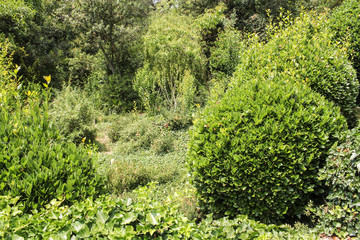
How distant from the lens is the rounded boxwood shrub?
2572 millimetres

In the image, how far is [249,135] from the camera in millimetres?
2639

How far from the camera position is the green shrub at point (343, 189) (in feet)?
7.70

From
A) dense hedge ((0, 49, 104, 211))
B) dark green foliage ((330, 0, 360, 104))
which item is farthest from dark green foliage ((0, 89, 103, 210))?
dark green foliage ((330, 0, 360, 104))

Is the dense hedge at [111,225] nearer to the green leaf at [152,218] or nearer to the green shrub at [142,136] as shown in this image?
the green leaf at [152,218]

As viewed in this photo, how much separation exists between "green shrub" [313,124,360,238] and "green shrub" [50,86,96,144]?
5.29 meters

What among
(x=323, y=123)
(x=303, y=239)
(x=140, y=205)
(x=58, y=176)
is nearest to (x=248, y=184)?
(x=303, y=239)

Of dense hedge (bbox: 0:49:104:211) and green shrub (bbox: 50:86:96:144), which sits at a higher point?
dense hedge (bbox: 0:49:104:211)

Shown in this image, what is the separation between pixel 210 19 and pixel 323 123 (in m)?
7.13

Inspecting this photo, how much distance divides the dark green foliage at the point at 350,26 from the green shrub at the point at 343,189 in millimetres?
4359

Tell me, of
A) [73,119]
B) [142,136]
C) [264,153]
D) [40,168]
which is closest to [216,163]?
[264,153]

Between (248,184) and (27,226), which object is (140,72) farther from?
(27,226)

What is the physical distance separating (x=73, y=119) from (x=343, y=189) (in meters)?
5.90

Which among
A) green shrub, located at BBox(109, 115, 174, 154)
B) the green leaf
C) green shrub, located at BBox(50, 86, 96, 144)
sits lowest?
green shrub, located at BBox(109, 115, 174, 154)

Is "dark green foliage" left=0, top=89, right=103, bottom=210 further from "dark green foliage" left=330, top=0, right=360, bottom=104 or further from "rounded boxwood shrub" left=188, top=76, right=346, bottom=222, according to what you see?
"dark green foliage" left=330, top=0, right=360, bottom=104
